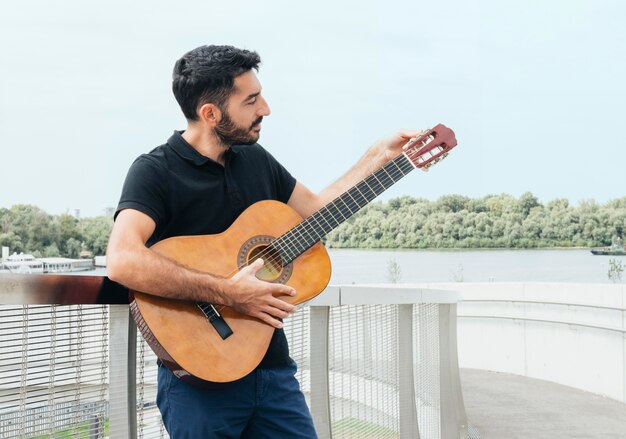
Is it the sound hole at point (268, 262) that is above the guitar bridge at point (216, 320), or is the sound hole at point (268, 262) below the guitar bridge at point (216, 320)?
above

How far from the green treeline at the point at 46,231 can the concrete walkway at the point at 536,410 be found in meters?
22.1

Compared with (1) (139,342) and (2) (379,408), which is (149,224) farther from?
(2) (379,408)

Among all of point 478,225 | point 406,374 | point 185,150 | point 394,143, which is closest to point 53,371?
point 185,150

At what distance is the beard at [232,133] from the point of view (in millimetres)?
1936

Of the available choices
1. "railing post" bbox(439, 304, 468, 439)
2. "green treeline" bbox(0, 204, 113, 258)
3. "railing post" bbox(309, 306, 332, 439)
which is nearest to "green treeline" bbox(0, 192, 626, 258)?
"green treeline" bbox(0, 204, 113, 258)

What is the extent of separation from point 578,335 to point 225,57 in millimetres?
7749

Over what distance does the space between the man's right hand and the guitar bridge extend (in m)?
0.04

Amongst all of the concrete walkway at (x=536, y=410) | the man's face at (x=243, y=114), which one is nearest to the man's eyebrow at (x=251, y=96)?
the man's face at (x=243, y=114)

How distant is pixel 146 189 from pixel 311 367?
3.64ft

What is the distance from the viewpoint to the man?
1.77m

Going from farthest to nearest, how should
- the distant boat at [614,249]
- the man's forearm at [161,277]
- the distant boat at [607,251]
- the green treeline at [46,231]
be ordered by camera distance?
the green treeline at [46,231], the distant boat at [614,249], the distant boat at [607,251], the man's forearm at [161,277]

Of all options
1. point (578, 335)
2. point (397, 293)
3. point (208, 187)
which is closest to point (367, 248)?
point (578, 335)

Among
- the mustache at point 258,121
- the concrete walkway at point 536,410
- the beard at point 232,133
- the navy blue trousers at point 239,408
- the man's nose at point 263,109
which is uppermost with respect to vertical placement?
the man's nose at point 263,109

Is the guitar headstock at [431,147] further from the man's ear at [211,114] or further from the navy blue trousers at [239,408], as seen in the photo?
the navy blue trousers at [239,408]
